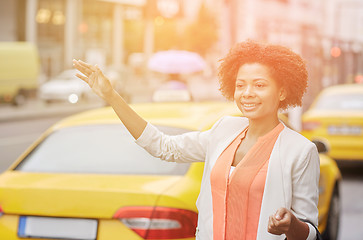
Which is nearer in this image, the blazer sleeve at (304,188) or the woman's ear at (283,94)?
the blazer sleeve at (304,188)

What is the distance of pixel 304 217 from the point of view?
2.61m

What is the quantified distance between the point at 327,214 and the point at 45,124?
1901cm

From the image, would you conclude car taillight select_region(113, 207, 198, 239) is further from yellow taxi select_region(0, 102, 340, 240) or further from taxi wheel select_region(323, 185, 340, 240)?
taxi wheel select_region(323, 185, 340, 240)

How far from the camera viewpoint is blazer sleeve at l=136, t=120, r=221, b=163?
2.95 metres

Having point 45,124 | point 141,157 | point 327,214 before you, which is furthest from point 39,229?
point 45,124

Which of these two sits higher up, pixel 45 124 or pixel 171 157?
pixel 171 157

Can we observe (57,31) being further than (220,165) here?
Yes

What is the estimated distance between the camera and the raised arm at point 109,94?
2.89m

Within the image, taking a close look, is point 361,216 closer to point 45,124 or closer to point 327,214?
point 327,214

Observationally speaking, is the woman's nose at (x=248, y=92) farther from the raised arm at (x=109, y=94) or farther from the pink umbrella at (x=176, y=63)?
the pink umbrella at (x=176, y=63)

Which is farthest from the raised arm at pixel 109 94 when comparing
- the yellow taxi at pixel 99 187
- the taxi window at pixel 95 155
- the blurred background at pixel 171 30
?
the blurred background at pixel 171 30

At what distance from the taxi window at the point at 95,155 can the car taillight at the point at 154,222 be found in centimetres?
52

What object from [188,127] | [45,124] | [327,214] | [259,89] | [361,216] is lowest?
[45,124]

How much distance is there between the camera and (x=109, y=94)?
2904 mm
